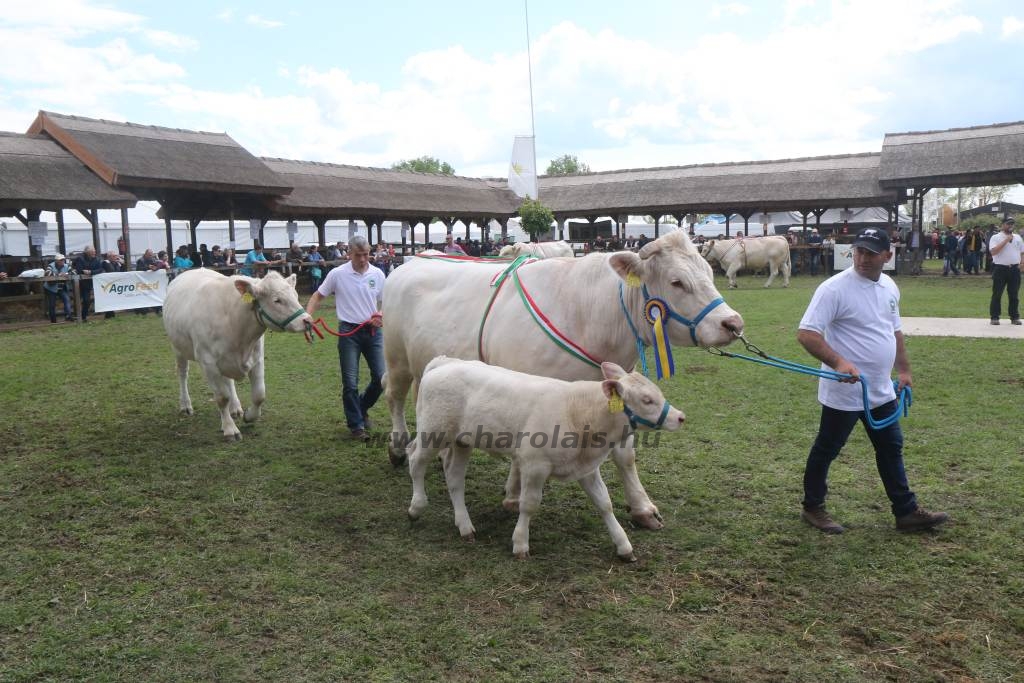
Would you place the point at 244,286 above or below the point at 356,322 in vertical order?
above

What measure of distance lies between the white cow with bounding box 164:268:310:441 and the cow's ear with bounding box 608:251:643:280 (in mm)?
3818

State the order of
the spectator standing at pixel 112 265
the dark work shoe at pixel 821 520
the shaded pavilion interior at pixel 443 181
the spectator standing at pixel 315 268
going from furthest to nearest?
the spectator standing at pixel 315 268 < the shaded pavilion interior at pixel 443 181 < the spectator standing at pixel 112 265 < the dark work shoe at pixel 821 520

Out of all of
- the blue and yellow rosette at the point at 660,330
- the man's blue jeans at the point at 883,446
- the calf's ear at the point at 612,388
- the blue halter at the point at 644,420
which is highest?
the blue and yellow rosette at the point at 660,330

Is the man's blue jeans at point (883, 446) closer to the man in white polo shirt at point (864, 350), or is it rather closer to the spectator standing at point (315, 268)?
the man in white polo shirt at point (864, 350)

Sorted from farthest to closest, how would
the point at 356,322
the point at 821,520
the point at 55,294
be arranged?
the point at 55,294 → the point at 356,322 → the point at 821,520

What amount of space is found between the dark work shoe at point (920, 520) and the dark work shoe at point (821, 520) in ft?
1.24

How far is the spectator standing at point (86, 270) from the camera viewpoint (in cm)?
1869

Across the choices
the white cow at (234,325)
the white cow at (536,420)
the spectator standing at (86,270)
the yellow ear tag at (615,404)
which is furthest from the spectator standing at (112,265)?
the yellow ear tag at (615,404)

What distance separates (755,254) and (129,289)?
63.6ft

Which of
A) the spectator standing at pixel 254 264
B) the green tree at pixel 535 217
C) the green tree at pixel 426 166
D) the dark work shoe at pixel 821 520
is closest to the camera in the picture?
the dark work shoe at pixel 821 520

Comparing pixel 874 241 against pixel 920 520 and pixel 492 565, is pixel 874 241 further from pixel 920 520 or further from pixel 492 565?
pixel 492 565

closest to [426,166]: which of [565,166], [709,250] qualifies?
[565,166]

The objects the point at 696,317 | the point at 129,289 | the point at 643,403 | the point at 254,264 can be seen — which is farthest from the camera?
the point at 254,264

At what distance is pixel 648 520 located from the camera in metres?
5.26
